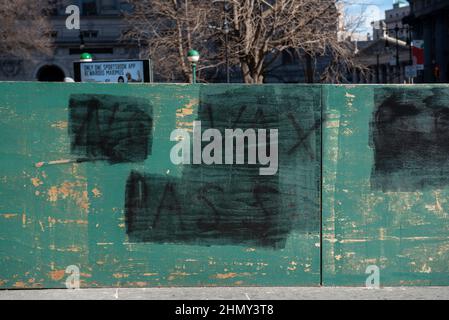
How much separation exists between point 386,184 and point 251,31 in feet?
74.0

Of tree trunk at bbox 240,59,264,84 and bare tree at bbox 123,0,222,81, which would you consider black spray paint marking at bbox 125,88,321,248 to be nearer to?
bare tree at bbox 123,0,222,81

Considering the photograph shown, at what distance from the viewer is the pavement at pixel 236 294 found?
674 cm

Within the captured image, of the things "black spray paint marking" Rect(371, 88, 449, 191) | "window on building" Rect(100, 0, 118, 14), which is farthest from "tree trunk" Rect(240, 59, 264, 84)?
"window on building" Rect(100, 0, 118, 14)

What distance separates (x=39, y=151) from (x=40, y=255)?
0.91 metres

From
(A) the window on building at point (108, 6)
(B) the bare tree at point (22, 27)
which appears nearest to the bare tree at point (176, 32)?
(B) the bare tree at point (22, 27)

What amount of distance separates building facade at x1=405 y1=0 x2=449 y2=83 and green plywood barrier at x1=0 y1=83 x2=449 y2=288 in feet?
252

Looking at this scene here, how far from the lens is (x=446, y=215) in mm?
7258

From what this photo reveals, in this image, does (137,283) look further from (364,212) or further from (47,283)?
(364,212)

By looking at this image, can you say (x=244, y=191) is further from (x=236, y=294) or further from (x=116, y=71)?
(x=116, y=71)

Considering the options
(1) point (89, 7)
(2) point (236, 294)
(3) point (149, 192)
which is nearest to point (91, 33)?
(1) point (89, 7)

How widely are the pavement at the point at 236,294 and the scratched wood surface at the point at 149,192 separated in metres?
0.09

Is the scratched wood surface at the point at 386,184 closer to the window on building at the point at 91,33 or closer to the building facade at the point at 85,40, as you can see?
the building facade at the point at 85,40

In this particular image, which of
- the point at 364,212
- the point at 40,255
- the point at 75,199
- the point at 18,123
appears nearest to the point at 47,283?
the point at 40,255

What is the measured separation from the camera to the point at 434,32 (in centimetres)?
9100
